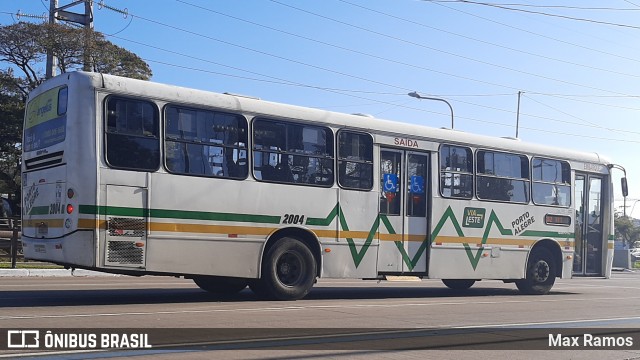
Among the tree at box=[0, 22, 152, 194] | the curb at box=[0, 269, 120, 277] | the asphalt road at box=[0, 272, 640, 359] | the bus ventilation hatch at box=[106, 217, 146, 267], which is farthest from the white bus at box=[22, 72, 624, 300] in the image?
the tree at box=[0, 22, 152, 194]

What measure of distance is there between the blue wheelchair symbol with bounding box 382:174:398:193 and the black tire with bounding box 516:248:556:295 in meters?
4.54

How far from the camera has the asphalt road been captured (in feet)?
28.1

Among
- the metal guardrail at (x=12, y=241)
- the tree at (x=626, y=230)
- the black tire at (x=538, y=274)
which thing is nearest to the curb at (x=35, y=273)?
the metal guardrail at (x=12, y=241)

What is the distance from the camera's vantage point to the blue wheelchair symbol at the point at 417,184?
1562 centimetres

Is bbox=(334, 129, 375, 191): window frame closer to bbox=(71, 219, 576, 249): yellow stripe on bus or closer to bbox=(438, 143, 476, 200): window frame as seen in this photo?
bbox=(71, 219, 576, 249): yellow stripe on bus

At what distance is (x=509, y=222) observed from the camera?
57.1ft

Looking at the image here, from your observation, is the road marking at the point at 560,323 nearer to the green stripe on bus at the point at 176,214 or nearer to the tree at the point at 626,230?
the green stripe on bus at the point at 176,214

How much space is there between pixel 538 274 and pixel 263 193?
7953 millimetres

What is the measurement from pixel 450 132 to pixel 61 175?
26.7 feet

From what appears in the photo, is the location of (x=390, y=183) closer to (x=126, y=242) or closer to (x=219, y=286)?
(x=219, y=286)

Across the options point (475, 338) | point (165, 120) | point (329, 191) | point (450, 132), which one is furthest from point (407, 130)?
point (475, 338)

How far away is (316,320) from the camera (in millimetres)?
10922

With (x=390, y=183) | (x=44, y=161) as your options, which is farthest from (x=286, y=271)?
(x=44, y=161)

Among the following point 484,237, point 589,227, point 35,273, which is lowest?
point 35,273
